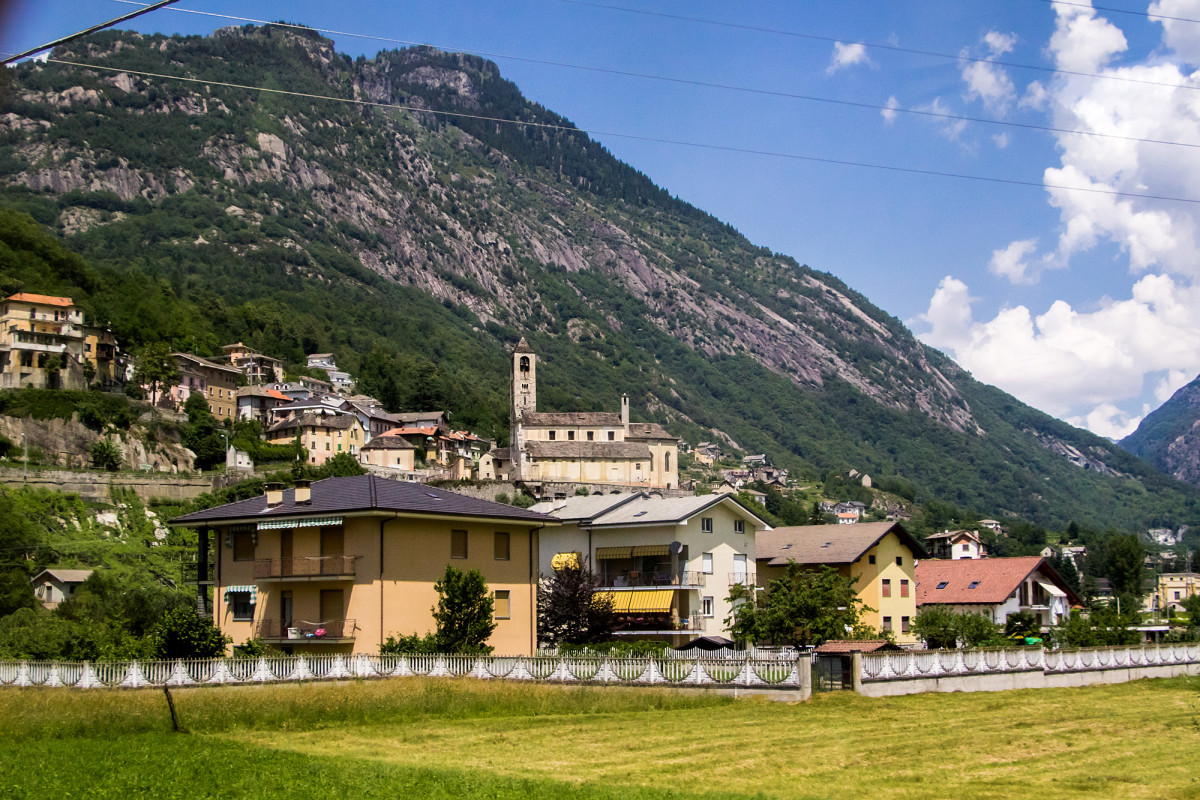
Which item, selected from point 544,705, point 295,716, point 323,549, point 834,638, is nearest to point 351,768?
point 295,716

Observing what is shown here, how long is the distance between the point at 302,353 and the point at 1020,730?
173347mm

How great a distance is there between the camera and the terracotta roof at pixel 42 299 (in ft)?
389

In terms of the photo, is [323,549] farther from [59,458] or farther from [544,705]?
[59,458]

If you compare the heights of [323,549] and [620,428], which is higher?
[620,428]

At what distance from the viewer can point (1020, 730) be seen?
25.0 m

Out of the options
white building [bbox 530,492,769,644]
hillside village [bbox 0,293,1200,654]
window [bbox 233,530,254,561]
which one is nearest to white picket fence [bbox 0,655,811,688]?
hillside village [bbox 0,293,1200,654]

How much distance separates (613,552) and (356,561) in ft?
61.5

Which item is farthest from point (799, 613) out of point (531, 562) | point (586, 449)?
point (586, 449)

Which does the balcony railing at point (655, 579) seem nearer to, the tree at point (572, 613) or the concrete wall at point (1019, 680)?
the tree at point (572, 613)

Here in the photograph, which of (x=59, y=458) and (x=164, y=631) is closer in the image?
(x=164, y=631)

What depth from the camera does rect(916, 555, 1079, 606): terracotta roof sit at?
2606 inches

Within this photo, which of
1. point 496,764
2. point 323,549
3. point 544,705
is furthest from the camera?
point 323,549

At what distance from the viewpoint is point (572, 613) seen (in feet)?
152

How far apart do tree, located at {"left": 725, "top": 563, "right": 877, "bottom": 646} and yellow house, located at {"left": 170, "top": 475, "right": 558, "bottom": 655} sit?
8771 mm
